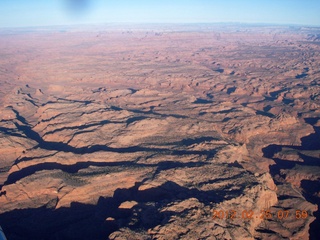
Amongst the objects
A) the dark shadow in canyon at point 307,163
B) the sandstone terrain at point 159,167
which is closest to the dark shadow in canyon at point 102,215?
the sandstone terrain at point 159,167

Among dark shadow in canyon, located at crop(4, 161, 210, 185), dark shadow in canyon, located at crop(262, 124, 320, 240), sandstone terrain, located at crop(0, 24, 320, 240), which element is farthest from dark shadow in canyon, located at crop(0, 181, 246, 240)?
dark shadow in canyon, located at crop(262, 124, 320, 240)

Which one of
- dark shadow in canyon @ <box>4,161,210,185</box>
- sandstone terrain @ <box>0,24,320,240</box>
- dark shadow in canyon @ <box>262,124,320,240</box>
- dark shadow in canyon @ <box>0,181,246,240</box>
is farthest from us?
dark shadow in canyon @ <box>4,161,210,185</box>

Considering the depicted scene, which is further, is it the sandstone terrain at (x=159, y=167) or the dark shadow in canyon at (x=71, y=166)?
the dark shadow in canyon at (x=71, y=166)

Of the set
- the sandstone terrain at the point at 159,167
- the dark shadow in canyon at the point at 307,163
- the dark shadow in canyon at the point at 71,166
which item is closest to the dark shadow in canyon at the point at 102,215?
the sandstone terrain at the point at 159,167

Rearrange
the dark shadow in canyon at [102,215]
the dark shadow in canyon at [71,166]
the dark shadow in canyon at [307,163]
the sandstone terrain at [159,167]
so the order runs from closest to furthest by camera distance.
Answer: the dark shadow in canyon at [102,215] → the sandstone terrain at [159,167] → the dark shadow in canyon at [307,163] → the dark shadow in canyon at [71,166]

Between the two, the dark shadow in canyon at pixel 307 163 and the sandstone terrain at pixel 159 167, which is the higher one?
the sandstone terrain at pixel 159 167

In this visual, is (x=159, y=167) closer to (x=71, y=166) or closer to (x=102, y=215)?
(x=102, y=215)

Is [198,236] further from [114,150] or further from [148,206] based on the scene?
[114,150]

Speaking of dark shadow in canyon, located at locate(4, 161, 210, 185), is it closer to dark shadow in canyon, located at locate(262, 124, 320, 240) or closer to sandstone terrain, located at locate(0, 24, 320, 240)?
sandstone terrain, located at locate(0, 24, 320, 240)

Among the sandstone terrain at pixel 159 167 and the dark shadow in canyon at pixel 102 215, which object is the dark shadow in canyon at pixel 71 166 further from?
the dark shadow in canyon at pixel 102 215

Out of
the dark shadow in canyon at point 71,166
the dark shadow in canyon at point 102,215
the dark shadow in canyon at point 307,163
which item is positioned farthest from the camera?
the dark shadow in canyon at point 71,166

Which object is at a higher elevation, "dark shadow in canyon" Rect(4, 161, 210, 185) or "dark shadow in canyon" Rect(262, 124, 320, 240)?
"dark shadow in canyon" Rect(4, 161, 210, 185)

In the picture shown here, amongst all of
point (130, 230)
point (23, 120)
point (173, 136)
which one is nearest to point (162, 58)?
point (23, 120)
